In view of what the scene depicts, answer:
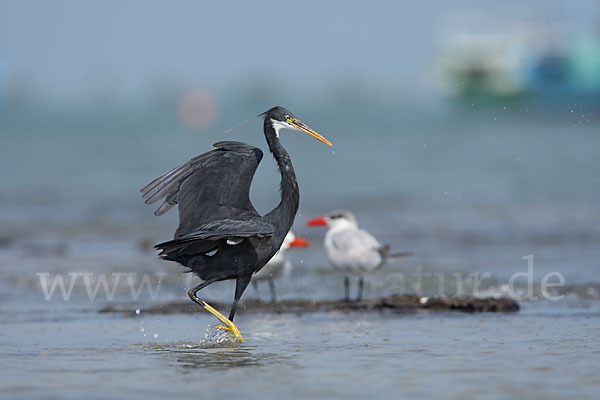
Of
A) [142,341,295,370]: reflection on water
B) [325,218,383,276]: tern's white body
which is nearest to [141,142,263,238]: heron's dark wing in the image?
[142,341,295,370]: reflection on water

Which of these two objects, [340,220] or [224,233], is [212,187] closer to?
[224,233]

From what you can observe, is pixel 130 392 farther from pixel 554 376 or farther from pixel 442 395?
pixel 554 376

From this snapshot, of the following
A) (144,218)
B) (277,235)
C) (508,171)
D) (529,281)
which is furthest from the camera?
(508,171)

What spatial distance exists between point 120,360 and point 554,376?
2573mm

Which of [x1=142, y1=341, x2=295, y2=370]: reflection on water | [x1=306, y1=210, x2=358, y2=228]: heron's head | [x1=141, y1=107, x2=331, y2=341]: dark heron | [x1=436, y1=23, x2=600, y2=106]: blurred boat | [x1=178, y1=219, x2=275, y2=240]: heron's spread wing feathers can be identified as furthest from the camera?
[x1=436, y1=23, x2=600, y2=106]: blurred boat

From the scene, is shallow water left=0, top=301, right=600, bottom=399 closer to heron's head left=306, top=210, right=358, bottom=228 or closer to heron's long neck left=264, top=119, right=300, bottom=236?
heron's long neck left=264, top=119, right=300, bottom=236

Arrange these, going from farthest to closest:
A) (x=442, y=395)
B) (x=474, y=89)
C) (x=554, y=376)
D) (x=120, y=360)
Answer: (x=474, y=89)
(x=120, y=360)
(x=554, y=376)
(x=442, y=395)

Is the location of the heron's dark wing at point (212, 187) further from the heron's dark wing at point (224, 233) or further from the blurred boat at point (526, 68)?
the blurred boat at point (526, 68)

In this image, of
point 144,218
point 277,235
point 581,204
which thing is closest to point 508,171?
point 581,204

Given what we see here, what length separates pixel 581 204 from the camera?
16562mm

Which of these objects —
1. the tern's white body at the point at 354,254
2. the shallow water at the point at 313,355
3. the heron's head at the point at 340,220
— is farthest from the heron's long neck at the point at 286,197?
the heron's head at the point at 340,220

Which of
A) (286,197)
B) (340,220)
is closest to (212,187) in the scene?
(286,197)

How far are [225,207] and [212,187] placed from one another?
0.59 ft

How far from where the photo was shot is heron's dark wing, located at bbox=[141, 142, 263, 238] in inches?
265
